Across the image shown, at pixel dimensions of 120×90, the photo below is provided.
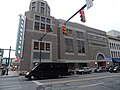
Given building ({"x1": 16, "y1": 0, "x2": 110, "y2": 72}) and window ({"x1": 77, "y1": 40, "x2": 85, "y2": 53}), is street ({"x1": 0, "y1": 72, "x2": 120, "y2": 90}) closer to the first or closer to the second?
building ({"x1": 16, "y1": 0, "x2": 110, "y2": 72})

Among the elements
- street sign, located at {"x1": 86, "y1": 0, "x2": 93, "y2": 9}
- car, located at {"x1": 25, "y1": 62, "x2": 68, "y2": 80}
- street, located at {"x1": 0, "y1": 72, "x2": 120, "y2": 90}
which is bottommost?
street, located at {"x1": 0, "y1": 72, "x2": 120, "y2": 90}

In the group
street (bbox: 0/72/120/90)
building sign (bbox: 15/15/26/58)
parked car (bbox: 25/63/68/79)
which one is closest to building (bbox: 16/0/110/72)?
building sign (bbox: 15/15/26/58)

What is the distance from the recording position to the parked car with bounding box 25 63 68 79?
1612 centimetres

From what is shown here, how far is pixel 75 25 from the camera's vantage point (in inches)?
1551

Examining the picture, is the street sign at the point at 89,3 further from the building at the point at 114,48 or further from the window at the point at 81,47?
the building at the point at 114,48

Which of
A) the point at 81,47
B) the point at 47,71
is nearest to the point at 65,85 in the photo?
the point at 47,71

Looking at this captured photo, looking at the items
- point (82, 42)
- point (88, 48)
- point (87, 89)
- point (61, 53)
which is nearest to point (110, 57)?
point (88, 48)

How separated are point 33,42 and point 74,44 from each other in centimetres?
1385

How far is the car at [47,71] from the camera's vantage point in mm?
16122

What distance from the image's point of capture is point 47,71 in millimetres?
17156

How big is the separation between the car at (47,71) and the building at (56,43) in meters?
5.76

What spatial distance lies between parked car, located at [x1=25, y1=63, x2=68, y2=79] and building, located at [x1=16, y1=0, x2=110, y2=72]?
18.9ft

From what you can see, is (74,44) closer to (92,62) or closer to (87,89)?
(92,62)

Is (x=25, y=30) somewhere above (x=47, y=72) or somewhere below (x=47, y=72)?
above
